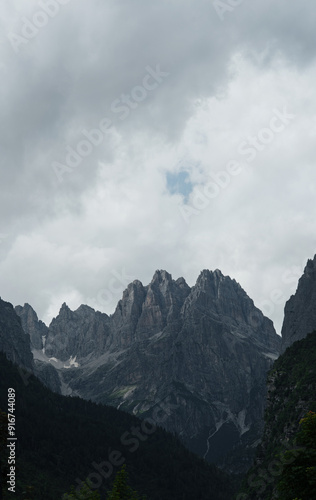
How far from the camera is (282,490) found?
4125 cm

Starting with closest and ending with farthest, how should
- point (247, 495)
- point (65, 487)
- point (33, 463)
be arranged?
point (247, 495), point (65, 487), point (33, 463)

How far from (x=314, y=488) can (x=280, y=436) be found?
270 ft

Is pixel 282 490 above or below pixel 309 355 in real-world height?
below

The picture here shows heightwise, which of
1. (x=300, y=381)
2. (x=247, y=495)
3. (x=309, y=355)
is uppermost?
(x=309, y=355)

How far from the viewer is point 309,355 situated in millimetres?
131125

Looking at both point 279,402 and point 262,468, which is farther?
point 279,402

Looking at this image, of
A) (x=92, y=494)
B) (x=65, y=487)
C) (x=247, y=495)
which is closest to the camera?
(x=92, y=494)

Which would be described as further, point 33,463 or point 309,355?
point 33,463

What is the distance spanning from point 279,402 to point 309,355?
15536 millimetres

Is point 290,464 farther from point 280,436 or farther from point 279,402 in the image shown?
point 279,402

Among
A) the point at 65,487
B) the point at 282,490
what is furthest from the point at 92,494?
the point at 65,487

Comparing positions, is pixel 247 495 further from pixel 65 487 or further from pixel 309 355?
pixel 65 487

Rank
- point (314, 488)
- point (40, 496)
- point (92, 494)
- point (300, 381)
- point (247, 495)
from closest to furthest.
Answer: point (314, 488) → point (92, 494) → point (247, 495) → point (300, 381) → point (40, 496)

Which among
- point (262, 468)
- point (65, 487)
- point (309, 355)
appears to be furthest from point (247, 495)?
point (65, 487)
